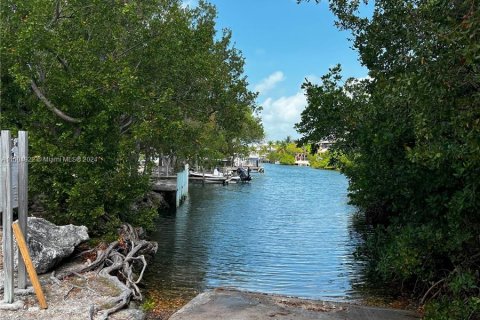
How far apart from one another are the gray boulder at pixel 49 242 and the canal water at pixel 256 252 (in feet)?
8.13

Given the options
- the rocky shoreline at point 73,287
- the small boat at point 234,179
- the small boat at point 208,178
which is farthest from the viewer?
the small boat at point 234,179

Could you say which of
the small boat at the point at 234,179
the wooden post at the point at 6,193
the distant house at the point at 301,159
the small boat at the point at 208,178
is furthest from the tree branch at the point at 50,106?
the distant house at the point at 301,159

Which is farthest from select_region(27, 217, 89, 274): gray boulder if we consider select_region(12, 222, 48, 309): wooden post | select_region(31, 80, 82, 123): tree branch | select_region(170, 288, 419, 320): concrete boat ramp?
select_region(31, 80, 82, 123): tree branch

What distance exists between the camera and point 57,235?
10781 millimetres

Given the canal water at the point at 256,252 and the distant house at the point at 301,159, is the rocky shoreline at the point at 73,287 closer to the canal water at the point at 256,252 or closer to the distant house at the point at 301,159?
the canal water at the point at 256,252

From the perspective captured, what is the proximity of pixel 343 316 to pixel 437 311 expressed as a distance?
5.50ft

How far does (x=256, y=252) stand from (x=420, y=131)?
1305 cm

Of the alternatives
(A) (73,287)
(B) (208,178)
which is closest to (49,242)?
(A) (73,287)

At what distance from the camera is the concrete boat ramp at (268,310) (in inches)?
329

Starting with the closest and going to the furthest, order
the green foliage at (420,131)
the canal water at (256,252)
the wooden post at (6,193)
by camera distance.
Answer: the green foliage at (420,131) → the wooden post at (6,193) → the canal water at (256,252)

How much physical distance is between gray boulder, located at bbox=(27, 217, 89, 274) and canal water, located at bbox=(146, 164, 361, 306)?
248 centimetres

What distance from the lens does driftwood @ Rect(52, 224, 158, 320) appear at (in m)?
8.74

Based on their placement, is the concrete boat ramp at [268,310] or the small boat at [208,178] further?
the small boat at [208,178]

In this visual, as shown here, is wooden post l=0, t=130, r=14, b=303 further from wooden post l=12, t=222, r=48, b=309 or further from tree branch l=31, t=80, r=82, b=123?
tree branch l=31, t=80, r=82, b=123
